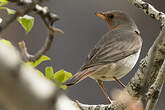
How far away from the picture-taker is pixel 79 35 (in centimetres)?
633

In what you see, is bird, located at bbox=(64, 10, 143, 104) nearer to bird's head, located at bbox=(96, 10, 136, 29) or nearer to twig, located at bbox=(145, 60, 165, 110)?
bird's head, located at bbox=(96, 10, 136, 29)

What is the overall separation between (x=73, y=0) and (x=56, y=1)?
1.07ft

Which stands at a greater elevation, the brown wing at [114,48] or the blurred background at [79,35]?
the brown wing at [114,48]

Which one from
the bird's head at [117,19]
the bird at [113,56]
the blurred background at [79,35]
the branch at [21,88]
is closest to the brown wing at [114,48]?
the bird at [113,56]

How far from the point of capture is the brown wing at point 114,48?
3.78 metres

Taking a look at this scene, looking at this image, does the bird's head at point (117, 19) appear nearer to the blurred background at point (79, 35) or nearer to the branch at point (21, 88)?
the blurred background at point (79, 35)

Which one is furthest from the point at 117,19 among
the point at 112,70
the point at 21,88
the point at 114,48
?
the point at 21,88

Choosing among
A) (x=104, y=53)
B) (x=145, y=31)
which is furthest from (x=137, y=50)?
(x=145, y=31)

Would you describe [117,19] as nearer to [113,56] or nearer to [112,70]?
[113,56]

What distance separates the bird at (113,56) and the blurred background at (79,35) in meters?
1.34

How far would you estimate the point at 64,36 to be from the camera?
6340mm

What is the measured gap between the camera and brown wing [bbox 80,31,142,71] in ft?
12.4

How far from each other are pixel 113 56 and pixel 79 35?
253 cm

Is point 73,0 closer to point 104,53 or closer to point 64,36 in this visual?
point 64,36
